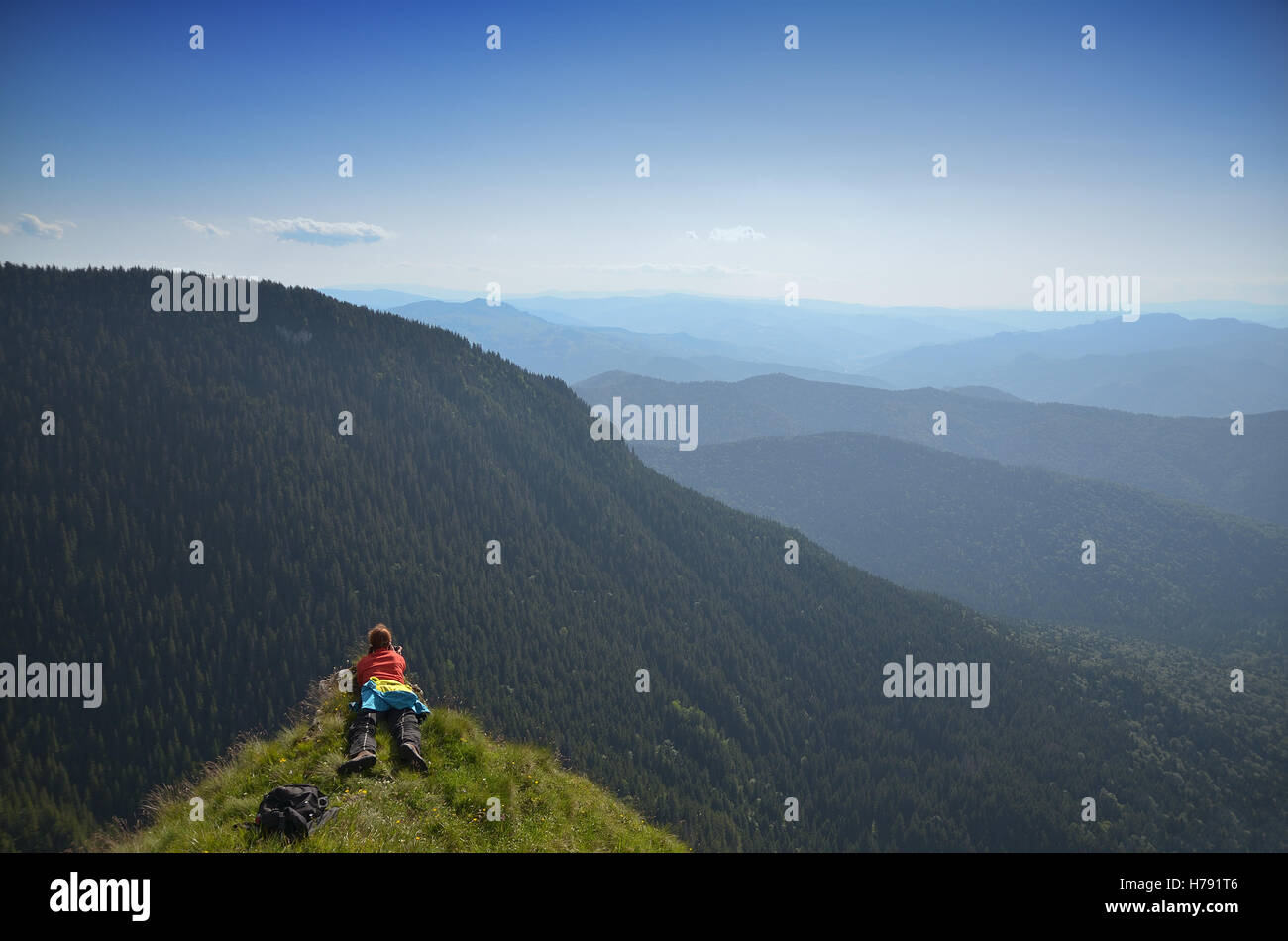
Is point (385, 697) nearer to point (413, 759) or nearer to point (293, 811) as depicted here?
point (413, 759)

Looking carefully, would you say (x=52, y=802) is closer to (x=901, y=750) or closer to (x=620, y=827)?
(x=620, y=827)

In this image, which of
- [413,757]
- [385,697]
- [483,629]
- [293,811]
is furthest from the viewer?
[483,629]

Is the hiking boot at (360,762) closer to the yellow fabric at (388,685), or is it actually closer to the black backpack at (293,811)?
the black backpack at (293,811)

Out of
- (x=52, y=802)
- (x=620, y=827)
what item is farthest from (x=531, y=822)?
(x=52, y=802)

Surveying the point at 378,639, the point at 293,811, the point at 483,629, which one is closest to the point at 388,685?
the point at 378,639

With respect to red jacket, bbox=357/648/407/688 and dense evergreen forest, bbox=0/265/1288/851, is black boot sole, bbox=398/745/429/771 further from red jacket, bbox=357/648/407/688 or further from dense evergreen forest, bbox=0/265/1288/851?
dense evergreen forest, bbox=0/265/1288/851

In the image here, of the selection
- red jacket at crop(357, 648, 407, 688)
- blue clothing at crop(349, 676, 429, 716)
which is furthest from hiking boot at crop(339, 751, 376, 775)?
red jacket at crop(357, 648, 407, 688)
